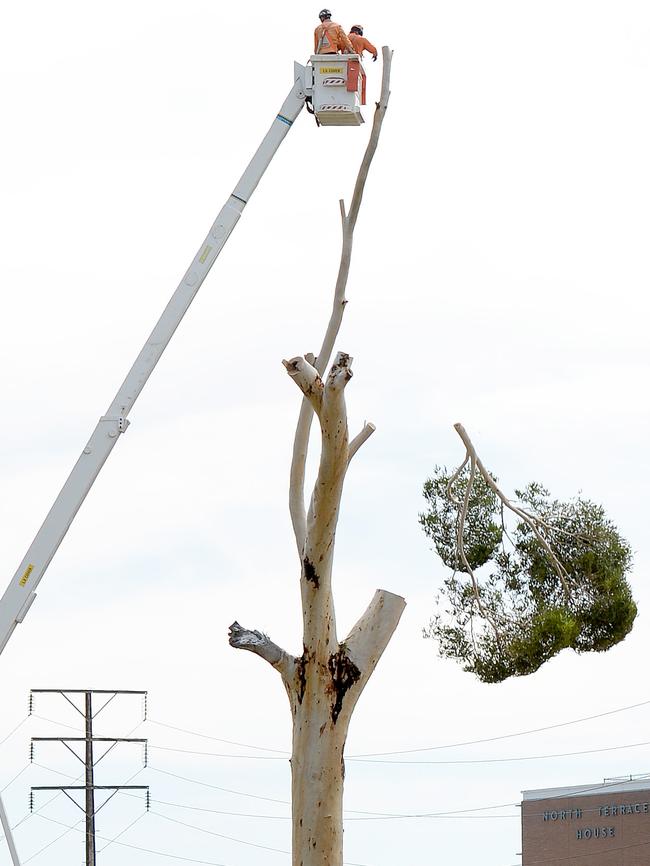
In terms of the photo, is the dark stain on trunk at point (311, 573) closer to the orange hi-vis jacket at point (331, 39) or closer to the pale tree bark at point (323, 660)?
the pale tree bark at point (323, 660)

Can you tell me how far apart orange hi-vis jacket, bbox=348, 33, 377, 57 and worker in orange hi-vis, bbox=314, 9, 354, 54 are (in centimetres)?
4

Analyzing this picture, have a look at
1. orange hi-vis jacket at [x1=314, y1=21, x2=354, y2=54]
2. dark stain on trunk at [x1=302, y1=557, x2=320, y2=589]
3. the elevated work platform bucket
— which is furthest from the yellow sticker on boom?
orange hi-vis jacket at [x1=314, y1=21, x2=354, y2=54]

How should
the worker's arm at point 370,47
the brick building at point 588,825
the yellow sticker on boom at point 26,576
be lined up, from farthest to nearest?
1. the brick building at point 588,825
2. the yellow sticker on boom at point 26,576
3. the worker's arm at point 370,47

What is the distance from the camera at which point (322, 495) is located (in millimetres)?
11711

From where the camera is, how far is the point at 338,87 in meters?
13.3

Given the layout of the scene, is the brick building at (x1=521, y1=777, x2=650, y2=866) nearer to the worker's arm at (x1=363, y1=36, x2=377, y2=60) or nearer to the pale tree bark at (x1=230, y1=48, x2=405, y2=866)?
the pale tree bark at (x1=230, y1=48, x2=405, y2=866)

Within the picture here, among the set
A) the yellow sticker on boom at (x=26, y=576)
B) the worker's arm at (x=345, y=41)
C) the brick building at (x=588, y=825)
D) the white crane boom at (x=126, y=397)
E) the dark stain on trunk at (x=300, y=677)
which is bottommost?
the dark stain on trunk at (x=300, y=677)

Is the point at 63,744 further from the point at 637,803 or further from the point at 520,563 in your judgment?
the point at 637,803

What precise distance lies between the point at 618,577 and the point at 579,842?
46.6 metres

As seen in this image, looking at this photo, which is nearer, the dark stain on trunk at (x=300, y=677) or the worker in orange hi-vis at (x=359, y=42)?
the dark stain on trunk at (x=300, y=677)

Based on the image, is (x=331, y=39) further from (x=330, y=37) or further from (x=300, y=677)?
(x=300, y=677)

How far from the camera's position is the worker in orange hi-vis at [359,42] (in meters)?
13.1

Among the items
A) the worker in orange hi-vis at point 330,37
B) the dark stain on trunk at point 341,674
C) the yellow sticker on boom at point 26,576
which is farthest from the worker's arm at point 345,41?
the yellow sticker on boom at point 26,576

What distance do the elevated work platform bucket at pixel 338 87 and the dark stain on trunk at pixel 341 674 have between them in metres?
4.74
